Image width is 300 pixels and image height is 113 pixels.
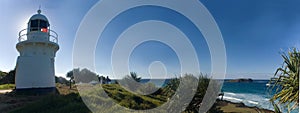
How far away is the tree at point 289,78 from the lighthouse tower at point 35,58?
13470mm

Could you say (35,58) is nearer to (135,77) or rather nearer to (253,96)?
(135,77)

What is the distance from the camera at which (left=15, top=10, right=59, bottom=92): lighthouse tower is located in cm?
1384

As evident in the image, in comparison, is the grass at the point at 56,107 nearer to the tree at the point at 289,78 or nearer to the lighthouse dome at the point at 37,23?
the tree at the point at 289,78

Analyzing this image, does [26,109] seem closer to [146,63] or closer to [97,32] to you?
[97,32]

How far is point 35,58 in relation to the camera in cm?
1399

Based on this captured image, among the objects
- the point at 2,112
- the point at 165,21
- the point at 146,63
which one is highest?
the point at 165,21

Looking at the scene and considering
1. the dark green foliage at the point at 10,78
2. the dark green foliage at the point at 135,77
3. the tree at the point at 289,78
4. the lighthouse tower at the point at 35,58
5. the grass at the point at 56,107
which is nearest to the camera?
the tree at the point at 289,78

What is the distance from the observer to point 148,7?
10289mm

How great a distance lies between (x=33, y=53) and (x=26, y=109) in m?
6.59

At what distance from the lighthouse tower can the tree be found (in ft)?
44.2

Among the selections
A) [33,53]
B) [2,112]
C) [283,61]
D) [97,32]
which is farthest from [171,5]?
[33,53]

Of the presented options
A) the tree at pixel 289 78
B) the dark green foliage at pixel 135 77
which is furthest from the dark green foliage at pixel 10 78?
the tree at pixel 289 78

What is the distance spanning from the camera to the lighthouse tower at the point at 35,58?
13836 millimetres

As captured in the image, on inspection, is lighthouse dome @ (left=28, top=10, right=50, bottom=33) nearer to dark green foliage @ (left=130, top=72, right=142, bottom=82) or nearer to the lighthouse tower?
the lighthouse tower
